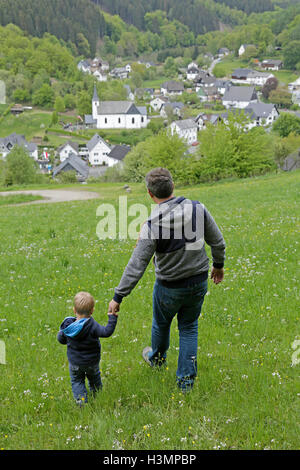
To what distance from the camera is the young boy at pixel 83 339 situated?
17.2 feet

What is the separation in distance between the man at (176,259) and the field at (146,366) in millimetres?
646

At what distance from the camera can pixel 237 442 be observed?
450 centimetres

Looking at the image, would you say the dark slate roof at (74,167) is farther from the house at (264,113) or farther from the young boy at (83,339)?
the young boy at (83,339)

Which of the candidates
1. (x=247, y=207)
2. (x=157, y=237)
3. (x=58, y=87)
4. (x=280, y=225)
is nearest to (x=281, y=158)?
(x=247, y=207)

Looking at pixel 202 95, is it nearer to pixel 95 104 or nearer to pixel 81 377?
pixel 95 104

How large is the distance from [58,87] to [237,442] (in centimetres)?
19405

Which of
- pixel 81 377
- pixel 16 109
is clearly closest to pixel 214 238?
pixel 81 377

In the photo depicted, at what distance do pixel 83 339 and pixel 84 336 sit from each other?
7 centimetres

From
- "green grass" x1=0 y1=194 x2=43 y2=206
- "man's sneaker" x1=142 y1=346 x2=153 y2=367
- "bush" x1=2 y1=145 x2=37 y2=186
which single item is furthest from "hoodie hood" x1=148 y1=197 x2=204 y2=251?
"bush" x1=2 y1=145 x2=37 y2=186

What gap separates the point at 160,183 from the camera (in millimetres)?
5055

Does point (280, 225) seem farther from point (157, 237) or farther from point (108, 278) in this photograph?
point (157, 237)

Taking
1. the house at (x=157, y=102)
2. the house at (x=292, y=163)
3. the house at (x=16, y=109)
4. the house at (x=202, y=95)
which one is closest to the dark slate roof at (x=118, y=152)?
the house at (x=292, y=163)

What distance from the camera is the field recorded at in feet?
15.5

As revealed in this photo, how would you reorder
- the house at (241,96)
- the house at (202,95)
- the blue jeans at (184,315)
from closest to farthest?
the blue jeans at (184,315), the house at (241,96), the house at (202,95)
